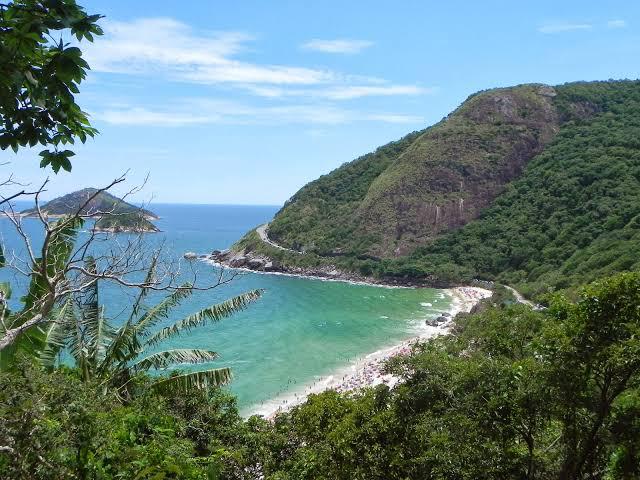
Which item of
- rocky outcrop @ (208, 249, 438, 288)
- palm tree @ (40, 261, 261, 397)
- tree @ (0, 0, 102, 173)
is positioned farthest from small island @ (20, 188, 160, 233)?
rocky outcrop @ (208, 249, 438, 288)

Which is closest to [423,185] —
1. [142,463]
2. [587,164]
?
[587,164]

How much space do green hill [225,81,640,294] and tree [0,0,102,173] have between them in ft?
165

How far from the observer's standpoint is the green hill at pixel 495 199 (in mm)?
58719

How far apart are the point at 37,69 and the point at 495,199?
254ft

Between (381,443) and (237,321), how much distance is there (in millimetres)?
38250

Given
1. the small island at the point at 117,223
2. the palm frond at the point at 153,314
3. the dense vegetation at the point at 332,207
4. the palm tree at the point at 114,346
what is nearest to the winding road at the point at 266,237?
the dense vegetation at the point at 332,207

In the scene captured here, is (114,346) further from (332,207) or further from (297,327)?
(332,207)

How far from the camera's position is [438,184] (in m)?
75.5

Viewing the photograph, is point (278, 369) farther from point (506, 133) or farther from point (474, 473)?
point (506, 133)

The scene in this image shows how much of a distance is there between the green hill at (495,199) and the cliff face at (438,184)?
7.5 inches

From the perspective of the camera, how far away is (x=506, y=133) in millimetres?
79812

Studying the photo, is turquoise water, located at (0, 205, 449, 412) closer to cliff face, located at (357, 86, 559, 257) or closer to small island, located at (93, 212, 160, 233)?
cliff face, located at (357, 86, 559, 257)

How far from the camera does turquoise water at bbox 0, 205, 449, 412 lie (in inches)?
1336

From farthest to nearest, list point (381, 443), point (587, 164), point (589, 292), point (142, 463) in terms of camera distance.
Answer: point (587, 164)
point (381, 443)
point (589, 292)
point (142, 463)
